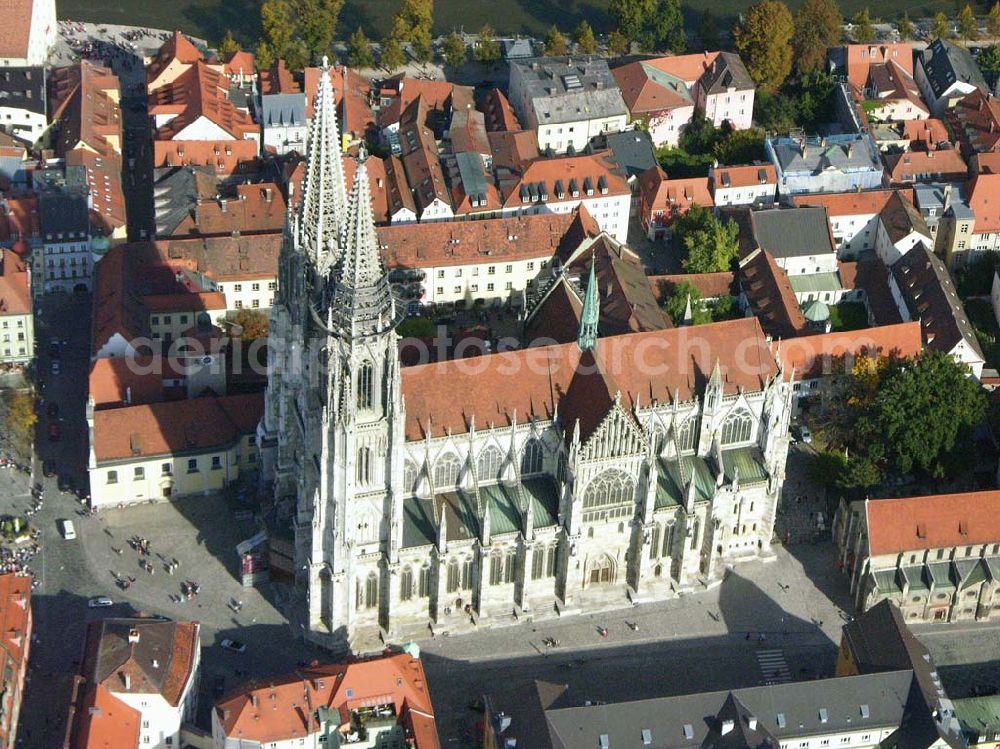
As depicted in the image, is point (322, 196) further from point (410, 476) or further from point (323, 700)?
point (323, 700)

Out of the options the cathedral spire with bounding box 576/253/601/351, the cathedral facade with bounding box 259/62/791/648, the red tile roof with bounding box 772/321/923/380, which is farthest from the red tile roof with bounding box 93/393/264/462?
the red tile roof with bounding box 772/321/923/380

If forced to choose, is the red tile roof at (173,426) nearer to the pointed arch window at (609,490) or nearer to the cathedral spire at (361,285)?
the pointed arch window at (609,490)

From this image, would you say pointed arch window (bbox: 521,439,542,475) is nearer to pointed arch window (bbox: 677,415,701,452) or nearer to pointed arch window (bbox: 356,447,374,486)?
pointed arch window (bbox: 677,415,701,452)

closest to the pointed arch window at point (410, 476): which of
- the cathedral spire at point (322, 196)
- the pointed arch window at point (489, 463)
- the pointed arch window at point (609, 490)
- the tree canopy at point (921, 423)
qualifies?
the pointed arch window at point (489, 463)

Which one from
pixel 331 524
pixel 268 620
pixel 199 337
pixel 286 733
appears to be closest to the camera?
pixel 286 733

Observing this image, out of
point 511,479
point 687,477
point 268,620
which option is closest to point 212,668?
point 268,620

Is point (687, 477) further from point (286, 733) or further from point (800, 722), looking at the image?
point (286, 733)
